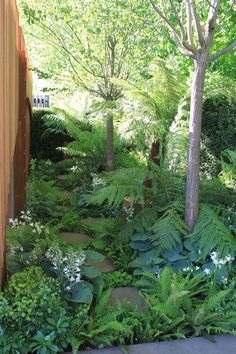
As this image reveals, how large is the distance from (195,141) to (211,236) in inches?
34.9

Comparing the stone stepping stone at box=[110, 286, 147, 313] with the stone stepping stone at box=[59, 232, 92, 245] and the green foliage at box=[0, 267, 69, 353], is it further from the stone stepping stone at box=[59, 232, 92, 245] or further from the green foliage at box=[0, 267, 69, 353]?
the stone stepping stone at box=[59, 232, 92, 245]

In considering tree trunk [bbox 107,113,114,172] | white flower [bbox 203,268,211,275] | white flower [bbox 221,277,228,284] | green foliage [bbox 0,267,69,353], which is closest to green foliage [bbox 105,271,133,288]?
white flower [bbox 203,268,211,275]

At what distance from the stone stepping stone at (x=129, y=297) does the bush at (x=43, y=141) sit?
8336 millimetres

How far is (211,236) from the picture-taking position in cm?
429

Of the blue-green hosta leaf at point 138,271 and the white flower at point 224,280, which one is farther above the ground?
the white flower at point 224,280

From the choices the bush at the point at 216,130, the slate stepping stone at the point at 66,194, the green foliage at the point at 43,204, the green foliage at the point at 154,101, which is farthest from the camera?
the slate stepping stone at the point at 66,194

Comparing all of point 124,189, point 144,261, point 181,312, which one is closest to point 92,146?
point 124,189

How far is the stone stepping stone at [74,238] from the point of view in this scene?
5594 mm

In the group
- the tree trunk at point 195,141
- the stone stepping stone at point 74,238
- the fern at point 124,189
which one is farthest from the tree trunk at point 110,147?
the tree trunk at point 195,141

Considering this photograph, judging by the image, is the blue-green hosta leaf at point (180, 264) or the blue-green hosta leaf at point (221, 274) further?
the blue-green hosta leaf at point (180, 264)

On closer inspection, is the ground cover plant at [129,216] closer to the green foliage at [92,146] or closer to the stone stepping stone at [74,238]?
the stone stepping stone at [74,238]

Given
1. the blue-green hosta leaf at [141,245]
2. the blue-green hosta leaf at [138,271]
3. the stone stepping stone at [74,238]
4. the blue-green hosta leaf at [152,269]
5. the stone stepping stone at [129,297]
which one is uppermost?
the blue-green hosta leaf at [141,245]

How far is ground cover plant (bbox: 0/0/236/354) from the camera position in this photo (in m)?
3.35

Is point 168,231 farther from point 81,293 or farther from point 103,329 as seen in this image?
point 103,329
